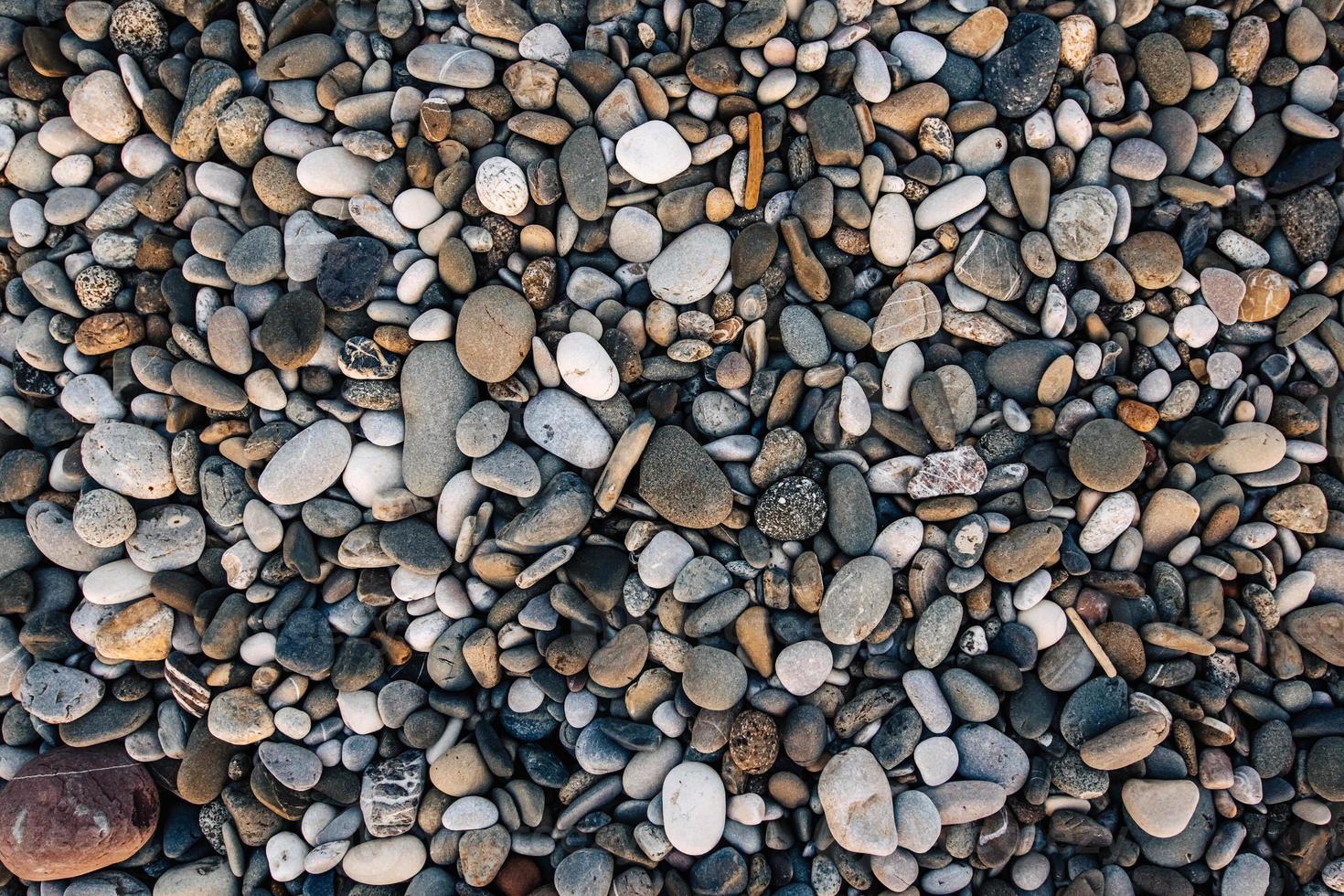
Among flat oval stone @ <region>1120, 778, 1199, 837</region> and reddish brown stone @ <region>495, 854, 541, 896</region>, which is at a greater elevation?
flat oval stone @ <region>1120, 778, 1199, 837</region>

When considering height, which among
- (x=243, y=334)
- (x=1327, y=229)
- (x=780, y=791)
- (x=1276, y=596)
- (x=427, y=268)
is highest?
(x=1327, y=229)

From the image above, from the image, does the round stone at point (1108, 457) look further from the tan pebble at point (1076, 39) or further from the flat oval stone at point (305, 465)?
the flat oval stone at point (305, 465)

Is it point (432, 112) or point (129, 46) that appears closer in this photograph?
point (432, 112)

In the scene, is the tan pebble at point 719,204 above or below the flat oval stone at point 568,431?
above

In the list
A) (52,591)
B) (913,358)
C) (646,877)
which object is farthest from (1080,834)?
(52,591)

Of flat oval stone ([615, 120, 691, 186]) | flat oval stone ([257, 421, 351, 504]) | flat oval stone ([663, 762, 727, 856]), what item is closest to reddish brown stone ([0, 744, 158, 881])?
flat oval stone ([257, 421, 351, 504])

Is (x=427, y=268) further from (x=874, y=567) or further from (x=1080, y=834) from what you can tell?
(x=1080, y=834)

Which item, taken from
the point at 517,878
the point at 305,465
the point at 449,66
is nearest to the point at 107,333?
the point at 305,465

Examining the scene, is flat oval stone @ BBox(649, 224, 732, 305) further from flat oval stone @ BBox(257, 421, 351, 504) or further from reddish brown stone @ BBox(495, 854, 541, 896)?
reddish brown stone @ BBox(495, 854, 541, 896)

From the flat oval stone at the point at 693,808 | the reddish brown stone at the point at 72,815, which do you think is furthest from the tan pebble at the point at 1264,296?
the reddish brown stone at the point at 72,815
